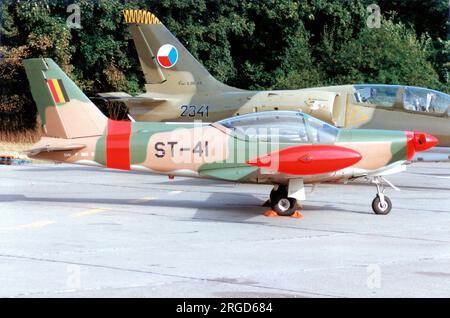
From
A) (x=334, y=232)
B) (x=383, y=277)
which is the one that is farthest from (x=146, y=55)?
(x=383, y=277)

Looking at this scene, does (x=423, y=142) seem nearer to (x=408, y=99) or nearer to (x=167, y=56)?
(x=408, y=99)

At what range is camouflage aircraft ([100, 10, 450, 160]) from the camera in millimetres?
19438

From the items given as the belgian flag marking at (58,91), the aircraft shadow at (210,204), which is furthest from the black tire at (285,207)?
the belgian flag marking at (58,91)

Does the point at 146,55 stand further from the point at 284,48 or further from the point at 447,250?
the point at 284,48

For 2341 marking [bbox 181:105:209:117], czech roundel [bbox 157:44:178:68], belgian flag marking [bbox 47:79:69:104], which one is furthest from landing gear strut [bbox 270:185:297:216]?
czech roundel [bbox 157:44:178:68]

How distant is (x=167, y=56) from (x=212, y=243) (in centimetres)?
1209

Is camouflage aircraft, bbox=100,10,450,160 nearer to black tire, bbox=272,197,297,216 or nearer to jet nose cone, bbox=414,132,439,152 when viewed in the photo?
jet nose cone, bbox=414,132,439,152

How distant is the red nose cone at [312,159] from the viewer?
13789mm

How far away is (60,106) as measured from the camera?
603 inches

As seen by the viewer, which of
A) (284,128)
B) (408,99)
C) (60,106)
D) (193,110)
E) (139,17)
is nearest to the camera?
(284,128)

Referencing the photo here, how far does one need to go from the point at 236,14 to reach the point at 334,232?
27.4 metres

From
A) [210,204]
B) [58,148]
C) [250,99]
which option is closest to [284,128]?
[210,204]

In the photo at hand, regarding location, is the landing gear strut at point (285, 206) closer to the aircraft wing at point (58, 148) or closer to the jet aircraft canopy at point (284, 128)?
the jet aircraft canopy at point (284, 128)

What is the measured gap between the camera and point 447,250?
1130cm
